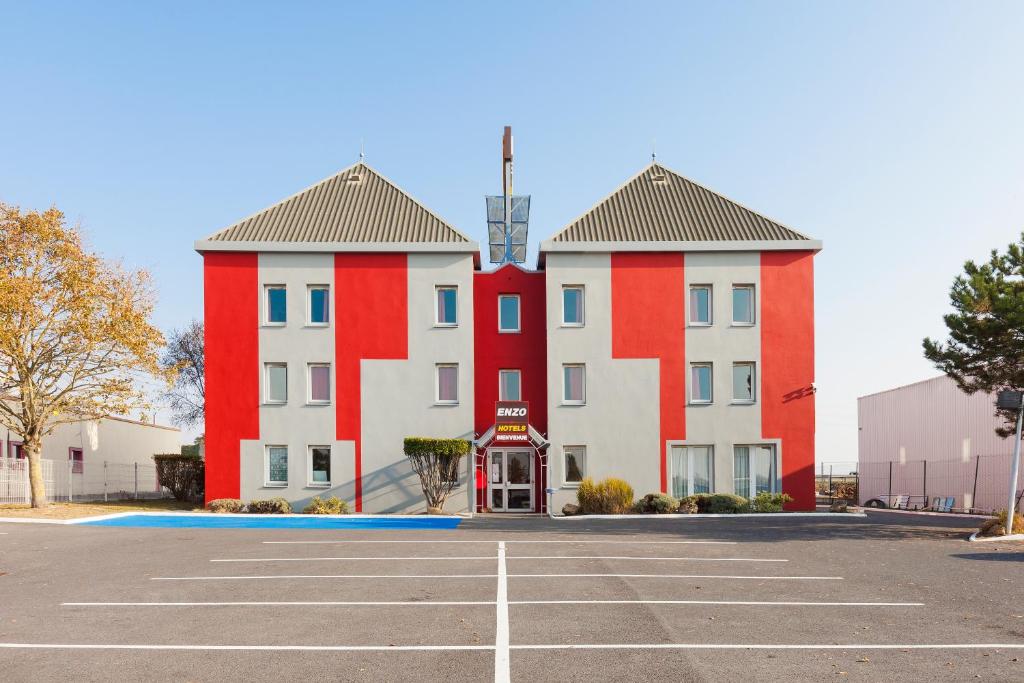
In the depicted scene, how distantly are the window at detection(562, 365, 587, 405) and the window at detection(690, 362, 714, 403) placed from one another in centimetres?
357

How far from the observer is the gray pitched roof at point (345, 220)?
30.8 meters

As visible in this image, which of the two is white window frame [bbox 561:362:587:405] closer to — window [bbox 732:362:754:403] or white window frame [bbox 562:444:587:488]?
white window frame [bbox 562:444:587:488]

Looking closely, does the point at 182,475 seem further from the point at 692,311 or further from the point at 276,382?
the point at 692,311

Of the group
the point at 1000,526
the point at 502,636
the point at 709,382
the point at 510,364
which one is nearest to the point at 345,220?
the point at 510,364

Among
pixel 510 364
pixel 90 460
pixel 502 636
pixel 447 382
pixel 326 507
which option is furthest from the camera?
pixel 90 460

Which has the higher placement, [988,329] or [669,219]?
[669,219]

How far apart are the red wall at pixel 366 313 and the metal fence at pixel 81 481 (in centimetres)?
1002

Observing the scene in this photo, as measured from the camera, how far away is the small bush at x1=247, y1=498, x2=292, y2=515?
2862 cm

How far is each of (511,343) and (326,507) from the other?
8.10m

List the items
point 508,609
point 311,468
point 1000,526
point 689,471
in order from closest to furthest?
point 508,609 → point 1000,526 → point 311,468 → point 689,471

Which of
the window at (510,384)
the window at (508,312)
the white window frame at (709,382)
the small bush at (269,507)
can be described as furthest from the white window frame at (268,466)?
the white window frame at (709,382)

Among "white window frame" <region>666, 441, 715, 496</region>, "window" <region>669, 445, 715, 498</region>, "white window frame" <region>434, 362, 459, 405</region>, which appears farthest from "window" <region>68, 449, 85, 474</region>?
"window" <region>669, 445, 715, 498</region>

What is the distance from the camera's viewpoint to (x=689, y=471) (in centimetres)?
3025

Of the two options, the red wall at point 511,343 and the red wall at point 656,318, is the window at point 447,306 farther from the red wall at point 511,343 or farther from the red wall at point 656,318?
the red wall at point 656,318
